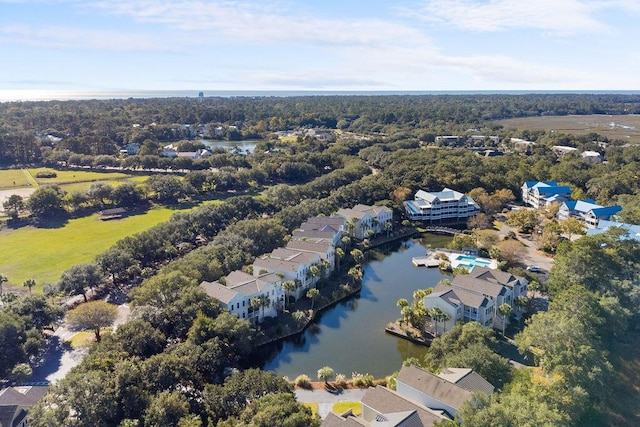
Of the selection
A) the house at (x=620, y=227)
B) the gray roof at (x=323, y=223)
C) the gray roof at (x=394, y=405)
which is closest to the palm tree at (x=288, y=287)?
the gray roof at (x=323, y=223)

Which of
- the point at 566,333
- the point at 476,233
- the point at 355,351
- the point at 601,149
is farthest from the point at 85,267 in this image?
the point at 601,149

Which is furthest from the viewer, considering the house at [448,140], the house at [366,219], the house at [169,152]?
the house at [448,140]

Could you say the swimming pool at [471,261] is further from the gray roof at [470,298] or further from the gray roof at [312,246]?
the gray roof at [312,246]

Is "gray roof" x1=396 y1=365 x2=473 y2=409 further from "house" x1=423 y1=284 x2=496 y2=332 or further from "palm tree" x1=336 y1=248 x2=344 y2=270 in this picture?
"palm tree" x1=336 y1=248 x2=344 y2=270

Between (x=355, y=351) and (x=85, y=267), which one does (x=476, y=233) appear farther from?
(x=85, y=267)

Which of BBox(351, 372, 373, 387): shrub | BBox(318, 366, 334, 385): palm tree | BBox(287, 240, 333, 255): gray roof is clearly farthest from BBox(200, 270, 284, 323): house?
BBox(351, 372, 373, 387): shrub
